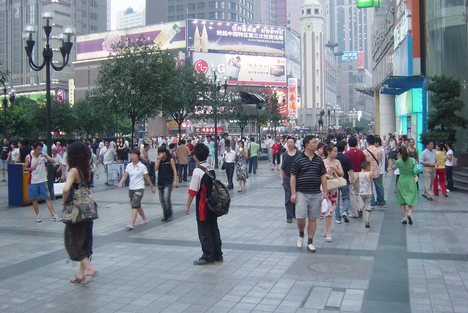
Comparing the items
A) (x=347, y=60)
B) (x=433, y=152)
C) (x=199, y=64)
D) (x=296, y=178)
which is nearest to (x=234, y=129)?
(x=199, y=64)

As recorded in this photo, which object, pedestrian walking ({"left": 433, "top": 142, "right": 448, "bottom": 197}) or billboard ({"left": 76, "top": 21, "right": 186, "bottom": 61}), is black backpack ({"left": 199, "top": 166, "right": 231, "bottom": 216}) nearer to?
pedestrian walking ({"left": 433, "top": 142, "right": 448, "bottom": 197})

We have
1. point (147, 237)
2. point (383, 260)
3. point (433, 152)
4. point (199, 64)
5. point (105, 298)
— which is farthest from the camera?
point (199, 64)

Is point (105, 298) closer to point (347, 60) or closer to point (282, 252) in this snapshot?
point (282, 252)

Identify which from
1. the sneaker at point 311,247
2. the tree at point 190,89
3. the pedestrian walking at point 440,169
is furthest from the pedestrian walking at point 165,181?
the tree at point 190,89

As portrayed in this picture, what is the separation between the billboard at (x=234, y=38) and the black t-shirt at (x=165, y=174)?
7353cm

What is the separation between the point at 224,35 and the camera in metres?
84.4

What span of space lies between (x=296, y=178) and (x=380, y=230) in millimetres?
2784

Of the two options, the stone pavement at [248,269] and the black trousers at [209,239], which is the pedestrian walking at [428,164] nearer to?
the stone pavement at [248,269]

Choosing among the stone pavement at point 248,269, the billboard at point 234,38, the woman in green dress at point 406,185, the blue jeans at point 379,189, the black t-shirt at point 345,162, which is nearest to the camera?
the stone pavement at point 248,269

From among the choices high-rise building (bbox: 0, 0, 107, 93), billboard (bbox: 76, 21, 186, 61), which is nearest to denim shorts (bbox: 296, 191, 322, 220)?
billboard (bbox: 76, 21, 186, 61)

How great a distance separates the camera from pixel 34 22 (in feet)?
378

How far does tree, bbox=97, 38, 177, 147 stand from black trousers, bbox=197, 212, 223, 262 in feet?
45.0

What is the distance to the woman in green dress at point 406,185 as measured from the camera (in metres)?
10.1

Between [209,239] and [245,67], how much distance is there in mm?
78931
